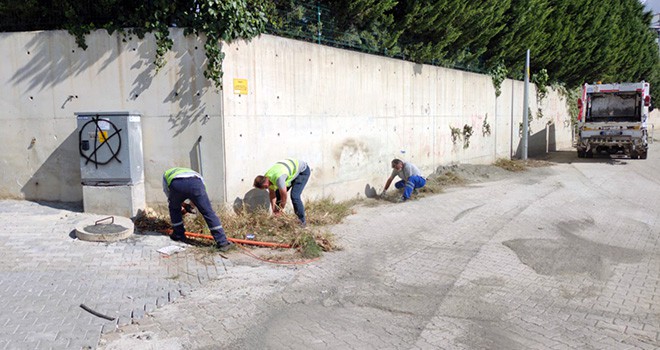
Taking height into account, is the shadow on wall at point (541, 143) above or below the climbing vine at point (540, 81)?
below

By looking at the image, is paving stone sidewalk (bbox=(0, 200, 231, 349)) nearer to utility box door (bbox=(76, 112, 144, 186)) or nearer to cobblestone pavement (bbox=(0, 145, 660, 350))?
cobblestone pavement (bbox=(0, 145, 660, 350))

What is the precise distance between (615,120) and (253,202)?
15567 millimetres

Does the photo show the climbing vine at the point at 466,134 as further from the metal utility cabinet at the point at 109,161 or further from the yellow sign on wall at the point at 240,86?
the metal utility cabinet at the point at 109,161

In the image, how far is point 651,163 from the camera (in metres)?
17.4

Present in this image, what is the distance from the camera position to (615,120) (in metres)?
18.5

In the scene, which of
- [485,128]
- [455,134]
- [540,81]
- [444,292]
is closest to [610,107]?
[540,81]

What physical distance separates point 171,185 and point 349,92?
4.64 meters

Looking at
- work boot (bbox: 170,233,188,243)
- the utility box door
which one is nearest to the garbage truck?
work boot (bbox: 170,233,188,243)

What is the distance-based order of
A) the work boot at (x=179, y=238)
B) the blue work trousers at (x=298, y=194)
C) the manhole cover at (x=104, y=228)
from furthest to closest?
the blue work trousers at (x=298, y=194) → the work boot at (x=179, y=238) → the manhole cover at (x=104, y=228)

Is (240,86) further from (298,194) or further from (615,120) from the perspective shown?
(615,120)

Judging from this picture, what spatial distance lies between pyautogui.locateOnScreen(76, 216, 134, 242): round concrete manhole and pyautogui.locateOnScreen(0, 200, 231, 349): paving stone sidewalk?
89 mm

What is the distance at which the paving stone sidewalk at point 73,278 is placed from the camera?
167 inches

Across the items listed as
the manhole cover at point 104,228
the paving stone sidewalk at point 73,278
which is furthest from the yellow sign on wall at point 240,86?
the manhole cover at point 104,228

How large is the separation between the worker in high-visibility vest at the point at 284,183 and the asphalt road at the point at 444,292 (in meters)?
0.77
